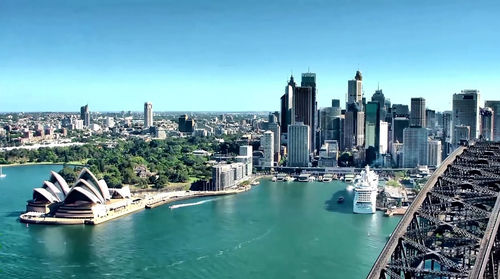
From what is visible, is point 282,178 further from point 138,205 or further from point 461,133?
point 461,133

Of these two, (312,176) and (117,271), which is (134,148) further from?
(117,271)

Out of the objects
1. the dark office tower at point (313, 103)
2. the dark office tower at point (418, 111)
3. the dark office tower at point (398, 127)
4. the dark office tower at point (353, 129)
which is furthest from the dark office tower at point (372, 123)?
the dark office tower at point (313, 103)

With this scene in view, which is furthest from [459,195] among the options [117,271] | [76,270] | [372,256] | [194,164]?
[194,164]

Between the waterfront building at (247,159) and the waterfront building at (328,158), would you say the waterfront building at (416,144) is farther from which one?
the waterfront building at (247,159)

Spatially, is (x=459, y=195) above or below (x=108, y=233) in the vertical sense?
above

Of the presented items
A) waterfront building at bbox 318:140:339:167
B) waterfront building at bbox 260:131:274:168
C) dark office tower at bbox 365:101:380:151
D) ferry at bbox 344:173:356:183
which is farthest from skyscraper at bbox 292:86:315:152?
ferry at bbox 344:173:356:183

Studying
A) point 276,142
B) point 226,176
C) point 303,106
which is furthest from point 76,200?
point 303,106
